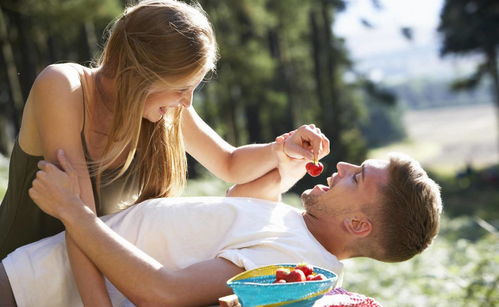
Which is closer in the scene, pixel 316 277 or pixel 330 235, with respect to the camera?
pixel 316 277

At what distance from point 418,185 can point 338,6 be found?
1017 inches

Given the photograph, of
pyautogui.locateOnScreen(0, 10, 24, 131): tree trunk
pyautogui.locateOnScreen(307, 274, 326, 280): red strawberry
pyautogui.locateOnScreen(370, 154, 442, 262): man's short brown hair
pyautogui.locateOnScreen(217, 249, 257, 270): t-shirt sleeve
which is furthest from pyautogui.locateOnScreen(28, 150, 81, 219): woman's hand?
pyautogui.locateOnScreen(0, 10, 24, 131): tree trunk

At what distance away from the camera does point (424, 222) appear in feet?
10.3

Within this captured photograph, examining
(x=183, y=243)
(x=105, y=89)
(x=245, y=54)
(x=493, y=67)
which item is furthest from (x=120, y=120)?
(x=493, y=67)

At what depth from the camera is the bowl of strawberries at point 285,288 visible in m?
2.31

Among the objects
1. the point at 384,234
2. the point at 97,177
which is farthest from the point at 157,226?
the point at 384,234

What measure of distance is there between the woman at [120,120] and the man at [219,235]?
6.2 inches

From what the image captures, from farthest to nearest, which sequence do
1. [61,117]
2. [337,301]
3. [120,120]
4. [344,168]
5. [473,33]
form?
[473,33]
[344,168]
[120,120]
[61,117]
[337,301]

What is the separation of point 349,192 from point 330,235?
0.24m

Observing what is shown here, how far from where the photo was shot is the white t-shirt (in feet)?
9.43

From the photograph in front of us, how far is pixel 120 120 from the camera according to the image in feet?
10.5

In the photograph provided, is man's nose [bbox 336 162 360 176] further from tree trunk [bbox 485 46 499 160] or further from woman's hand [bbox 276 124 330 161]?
tree trunk [bbox 485 46 499 160]

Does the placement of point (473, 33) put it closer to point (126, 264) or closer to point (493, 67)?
point (493, 67)

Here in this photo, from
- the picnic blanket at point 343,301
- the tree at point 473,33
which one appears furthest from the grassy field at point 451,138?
the picnic blanket at point 343,301
